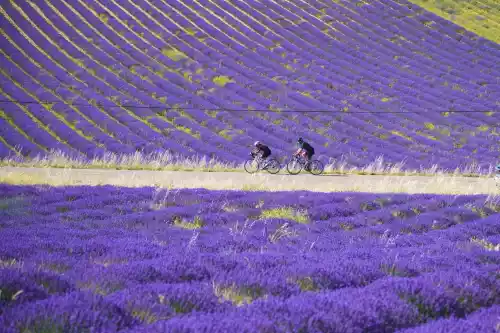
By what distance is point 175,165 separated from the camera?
21.9 meters

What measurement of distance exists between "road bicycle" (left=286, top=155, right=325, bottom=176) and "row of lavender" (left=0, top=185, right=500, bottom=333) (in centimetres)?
1138

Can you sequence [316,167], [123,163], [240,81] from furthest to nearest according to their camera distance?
[240,81] < [316,167] < [123,163]

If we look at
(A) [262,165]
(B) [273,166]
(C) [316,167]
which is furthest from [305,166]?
(A) [262,165]

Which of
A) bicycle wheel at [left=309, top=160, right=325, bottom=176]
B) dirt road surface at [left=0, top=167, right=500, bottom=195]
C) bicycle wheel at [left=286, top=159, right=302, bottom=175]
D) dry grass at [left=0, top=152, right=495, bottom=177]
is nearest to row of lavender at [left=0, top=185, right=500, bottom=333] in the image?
dirt road surface at [left=0, top=167, right=500, bottom=195]

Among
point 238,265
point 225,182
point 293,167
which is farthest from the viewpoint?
point 293,167

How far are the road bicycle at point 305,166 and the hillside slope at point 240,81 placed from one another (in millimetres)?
1899

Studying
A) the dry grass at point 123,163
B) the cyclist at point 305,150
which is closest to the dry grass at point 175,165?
the dry grass at point 123,163

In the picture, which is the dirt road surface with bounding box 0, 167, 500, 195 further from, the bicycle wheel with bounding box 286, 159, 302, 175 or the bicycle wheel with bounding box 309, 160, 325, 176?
the bicycle wheel with bounding box 286, 159, 302, 175

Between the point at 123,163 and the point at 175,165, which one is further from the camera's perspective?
the point at 175,165

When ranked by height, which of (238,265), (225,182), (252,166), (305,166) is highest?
(238,265)

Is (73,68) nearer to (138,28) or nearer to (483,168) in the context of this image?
(138,28)

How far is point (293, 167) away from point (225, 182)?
8.09 metres

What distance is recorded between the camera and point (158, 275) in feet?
18.3

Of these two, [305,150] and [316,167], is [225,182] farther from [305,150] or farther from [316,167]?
[316,167]
